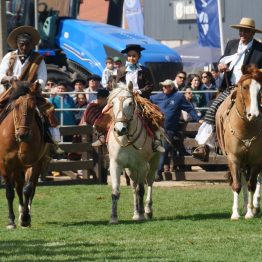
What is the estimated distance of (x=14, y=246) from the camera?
12.9 meters

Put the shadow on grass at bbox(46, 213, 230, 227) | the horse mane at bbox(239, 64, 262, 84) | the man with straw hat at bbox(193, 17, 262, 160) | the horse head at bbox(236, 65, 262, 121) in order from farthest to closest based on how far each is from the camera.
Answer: the man with straw hat at bbox(193, 17, 262, 160) < the shadow on grass at bbox(46, 213, 230, 227) < the horse mane at bbox(239, 64, 262, 84) < the horse head at bbox(236, 65, 262, 121)

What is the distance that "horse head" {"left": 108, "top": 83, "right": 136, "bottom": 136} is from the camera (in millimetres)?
15148

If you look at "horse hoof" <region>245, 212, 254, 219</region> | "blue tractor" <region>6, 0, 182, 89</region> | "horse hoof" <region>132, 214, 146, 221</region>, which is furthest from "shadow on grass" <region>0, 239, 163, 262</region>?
"blue tractor" <region>6, 0, 182, 89</region>

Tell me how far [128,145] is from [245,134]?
1601 millimetres

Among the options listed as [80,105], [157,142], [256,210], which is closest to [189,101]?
[80,105]

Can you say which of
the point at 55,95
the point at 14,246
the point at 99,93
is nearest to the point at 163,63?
the point at 55,95

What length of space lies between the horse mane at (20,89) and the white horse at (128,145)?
1.21 meters

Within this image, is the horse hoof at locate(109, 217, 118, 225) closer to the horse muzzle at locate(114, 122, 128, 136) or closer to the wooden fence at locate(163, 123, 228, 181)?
the horse muzzle at locate(114, 122, 128, 136)

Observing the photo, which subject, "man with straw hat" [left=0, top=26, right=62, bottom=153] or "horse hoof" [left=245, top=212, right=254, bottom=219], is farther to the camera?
"man with straw hat" [left=0, top=26, right=62, bottom=153]

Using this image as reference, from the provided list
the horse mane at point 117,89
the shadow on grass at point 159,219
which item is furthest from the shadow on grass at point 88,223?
the horse mane at point 117,89

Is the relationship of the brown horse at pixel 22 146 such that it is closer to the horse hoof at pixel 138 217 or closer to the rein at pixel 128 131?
the rein at pixel 128 131

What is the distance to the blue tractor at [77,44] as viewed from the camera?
30.1m

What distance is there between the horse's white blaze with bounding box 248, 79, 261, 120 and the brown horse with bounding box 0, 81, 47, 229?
9.26 feet

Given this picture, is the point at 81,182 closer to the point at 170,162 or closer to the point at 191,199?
the point at 170,162
